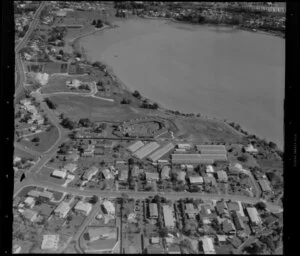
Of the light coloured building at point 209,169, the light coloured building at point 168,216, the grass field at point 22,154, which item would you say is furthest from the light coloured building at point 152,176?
the grass field at point 22,154

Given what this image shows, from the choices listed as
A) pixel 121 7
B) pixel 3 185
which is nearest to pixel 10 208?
pixel 3 185

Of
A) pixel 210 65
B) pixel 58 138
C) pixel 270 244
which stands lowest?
pixel 270 244

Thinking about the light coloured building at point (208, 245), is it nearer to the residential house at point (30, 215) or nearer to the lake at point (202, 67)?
the residential house at point (30, 215)

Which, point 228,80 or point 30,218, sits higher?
point 228,80

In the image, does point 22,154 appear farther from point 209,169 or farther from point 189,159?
point 209,169

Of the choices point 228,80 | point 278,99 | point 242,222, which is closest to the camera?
point 242,222

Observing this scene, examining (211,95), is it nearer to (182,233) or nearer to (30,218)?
(182,233)

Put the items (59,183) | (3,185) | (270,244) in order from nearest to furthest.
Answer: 1. (3,185)
2. (270,244)
3. (59,183)

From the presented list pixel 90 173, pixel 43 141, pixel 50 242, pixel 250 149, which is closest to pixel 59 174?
pixel 90 173
